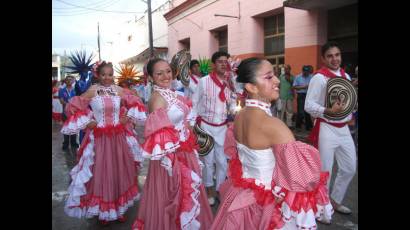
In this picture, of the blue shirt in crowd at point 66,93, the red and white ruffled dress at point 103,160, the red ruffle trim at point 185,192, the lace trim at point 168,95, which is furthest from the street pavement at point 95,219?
the blue shirt in crowd at point 66,93

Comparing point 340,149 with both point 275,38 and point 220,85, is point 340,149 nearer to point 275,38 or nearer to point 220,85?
point 220,85

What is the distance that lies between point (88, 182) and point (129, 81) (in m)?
1.54

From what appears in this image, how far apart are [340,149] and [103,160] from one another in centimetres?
285

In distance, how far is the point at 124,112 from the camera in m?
4.85

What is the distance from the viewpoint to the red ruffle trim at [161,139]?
317 cm

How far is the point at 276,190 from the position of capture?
2.32m

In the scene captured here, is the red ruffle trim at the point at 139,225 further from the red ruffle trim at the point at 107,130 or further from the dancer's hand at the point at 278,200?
the dancer's hand at the point at 278,200

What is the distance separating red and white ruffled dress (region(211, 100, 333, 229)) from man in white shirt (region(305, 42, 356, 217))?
81.3 inches

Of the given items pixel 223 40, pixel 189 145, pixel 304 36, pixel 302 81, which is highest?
pixel 223 40

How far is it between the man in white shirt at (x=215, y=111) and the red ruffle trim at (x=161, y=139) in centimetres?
199

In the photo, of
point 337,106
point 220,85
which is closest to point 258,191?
point 337,106

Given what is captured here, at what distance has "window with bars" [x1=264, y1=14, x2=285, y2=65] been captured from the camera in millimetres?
13836

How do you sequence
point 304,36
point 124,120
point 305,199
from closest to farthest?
point 305,199
point 124,120
point 304,36
